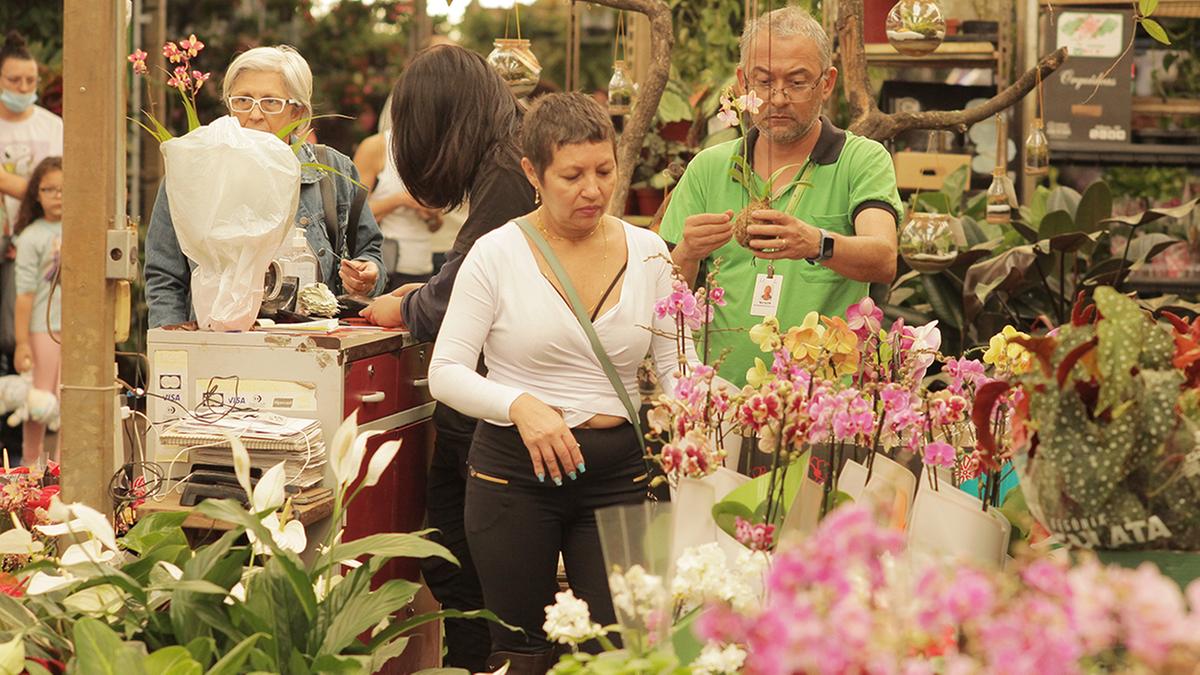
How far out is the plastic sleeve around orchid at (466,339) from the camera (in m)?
2.31

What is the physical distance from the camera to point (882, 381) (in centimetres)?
195

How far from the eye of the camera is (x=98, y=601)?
6.28 feet

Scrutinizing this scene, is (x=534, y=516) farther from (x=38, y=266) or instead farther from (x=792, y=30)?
(x=38, y=266)

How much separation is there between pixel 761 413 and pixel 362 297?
168 cm

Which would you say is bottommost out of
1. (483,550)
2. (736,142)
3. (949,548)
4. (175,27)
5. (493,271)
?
(483,550)

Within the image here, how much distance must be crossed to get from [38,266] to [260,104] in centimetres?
360

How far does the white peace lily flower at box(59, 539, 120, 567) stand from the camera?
1.89 meters

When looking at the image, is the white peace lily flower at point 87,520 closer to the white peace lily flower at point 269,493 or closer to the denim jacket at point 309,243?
the white peace lily flower at point 269,493

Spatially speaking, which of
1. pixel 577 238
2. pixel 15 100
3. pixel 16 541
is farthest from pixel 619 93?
pixel 15 100

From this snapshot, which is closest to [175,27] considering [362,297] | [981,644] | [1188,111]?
[1188,111]

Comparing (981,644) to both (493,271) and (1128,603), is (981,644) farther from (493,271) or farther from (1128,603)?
(493,271)

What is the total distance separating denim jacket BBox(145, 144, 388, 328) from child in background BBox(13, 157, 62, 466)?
3266mm

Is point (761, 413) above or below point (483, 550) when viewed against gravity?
above

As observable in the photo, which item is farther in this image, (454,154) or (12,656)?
(454,154)
